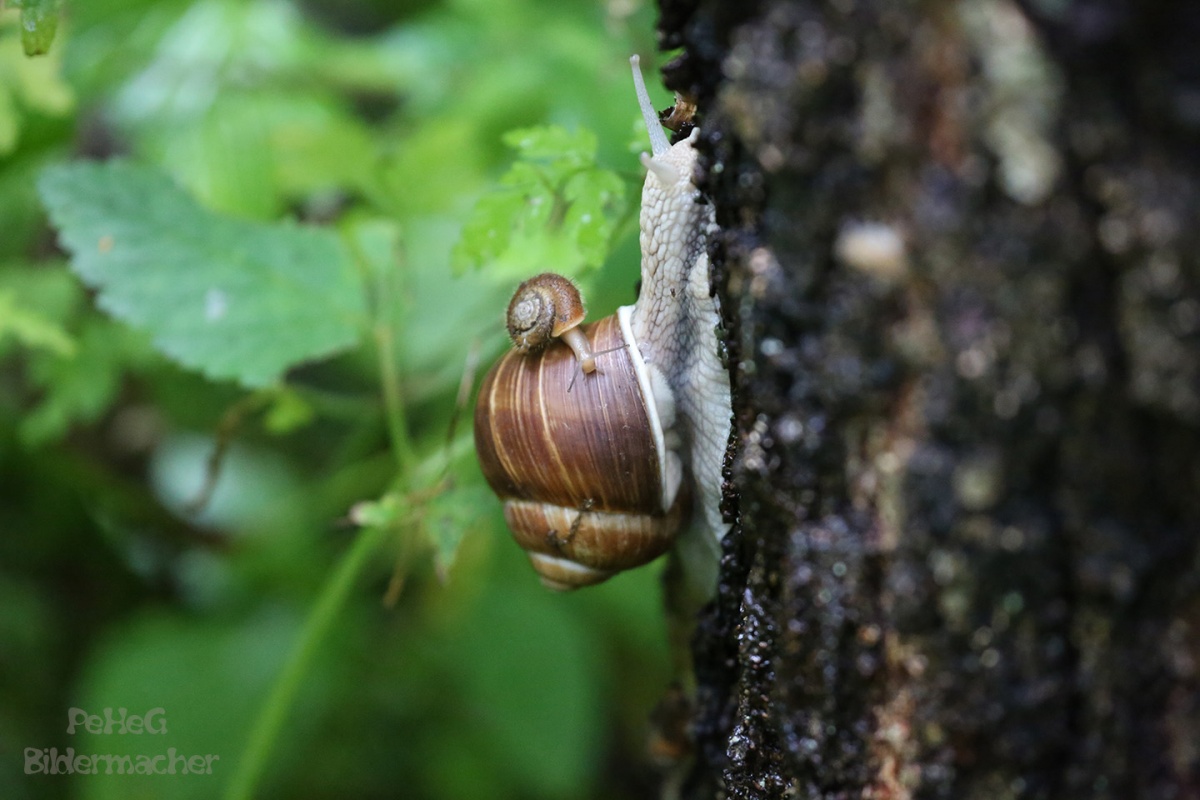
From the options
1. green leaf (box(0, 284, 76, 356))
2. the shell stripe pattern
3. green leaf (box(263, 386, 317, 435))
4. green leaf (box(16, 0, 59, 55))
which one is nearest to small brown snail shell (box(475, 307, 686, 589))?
the shell stripe pattern

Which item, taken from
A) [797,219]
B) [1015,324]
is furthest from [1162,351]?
[797,219]

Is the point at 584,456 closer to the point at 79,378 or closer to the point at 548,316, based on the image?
the point at 548,316

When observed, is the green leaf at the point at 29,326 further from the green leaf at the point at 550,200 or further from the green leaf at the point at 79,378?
the green leaf at the point at 550,200

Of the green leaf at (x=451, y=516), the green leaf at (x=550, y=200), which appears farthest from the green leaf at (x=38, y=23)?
the green leaf at (x=451, y=516)

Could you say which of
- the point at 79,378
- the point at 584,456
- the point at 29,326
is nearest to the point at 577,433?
the point at 584,456

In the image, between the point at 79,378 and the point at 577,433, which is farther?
the point at 79,378
